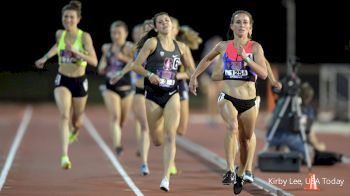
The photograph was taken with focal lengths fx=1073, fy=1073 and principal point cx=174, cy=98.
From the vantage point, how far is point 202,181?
15.8 metres

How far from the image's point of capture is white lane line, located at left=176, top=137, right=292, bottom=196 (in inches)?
554

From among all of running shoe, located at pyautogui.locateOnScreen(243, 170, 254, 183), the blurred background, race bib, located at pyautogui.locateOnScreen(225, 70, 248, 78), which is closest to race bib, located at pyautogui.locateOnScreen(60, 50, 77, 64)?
race bib, located at pyautogui.locateOnScreen(225, 70, 248, 78)

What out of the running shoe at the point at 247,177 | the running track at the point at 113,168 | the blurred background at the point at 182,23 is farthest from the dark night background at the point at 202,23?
the running shoe at the point at 247,177

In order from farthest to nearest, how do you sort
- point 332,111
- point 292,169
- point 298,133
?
point 332,111 < point 298,133 < point 292,169

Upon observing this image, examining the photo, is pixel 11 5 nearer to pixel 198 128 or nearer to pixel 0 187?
pixel 198 128

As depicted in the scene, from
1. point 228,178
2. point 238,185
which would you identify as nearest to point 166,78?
point 228,178

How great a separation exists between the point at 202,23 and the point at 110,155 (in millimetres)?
39217

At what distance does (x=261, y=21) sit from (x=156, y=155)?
122 ft

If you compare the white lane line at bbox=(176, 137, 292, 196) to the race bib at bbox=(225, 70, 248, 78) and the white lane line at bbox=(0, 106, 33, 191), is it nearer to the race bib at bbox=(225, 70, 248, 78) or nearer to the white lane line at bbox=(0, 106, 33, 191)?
the race bib at bbox=(225, 70, 248, 78)

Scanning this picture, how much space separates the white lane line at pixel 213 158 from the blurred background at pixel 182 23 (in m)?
23.0

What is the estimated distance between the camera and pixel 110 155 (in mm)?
20766

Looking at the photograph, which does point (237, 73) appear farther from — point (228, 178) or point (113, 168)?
point (113, 168)

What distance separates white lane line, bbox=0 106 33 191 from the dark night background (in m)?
13.4

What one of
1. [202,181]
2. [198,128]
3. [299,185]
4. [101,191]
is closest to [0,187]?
[101,191]
